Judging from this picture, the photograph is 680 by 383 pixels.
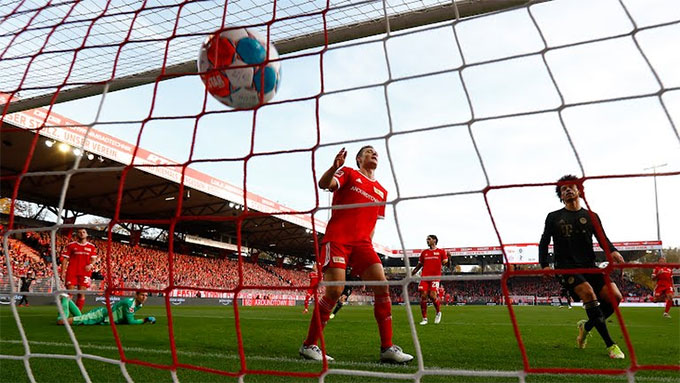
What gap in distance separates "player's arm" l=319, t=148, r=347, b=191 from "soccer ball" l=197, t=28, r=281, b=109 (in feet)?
1.96

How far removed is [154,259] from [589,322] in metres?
23.5

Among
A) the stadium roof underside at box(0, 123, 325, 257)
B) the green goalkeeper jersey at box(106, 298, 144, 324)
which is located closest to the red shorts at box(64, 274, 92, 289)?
the green goalkeeper jersey at box(106, 298, 144, 324)

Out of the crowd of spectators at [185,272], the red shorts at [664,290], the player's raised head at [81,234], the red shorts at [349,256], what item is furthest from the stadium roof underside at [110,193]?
the red shorts at [664,290]

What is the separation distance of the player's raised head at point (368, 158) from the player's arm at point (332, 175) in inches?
15.3

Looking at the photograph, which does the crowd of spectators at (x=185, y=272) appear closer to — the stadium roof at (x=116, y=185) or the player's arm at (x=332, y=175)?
the stadium roof at (x=116, y=185)

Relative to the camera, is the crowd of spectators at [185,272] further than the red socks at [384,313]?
Yes

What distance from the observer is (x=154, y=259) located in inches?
969

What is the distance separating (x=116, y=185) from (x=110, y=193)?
1688mm

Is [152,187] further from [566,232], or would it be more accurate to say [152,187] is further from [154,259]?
[566,232]

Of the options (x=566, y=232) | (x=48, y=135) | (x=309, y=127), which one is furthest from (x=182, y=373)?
→ (x=48, y=135)

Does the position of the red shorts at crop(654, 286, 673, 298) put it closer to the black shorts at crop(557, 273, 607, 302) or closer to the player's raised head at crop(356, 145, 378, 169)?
the black shorts at crop(557, 273, 607, 302)

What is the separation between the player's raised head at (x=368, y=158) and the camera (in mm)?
3709

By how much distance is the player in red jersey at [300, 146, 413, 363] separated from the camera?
3.38 m

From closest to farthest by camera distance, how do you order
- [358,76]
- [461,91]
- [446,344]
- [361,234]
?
[461,91] < [358,76] < [361,234] < [446,344]
